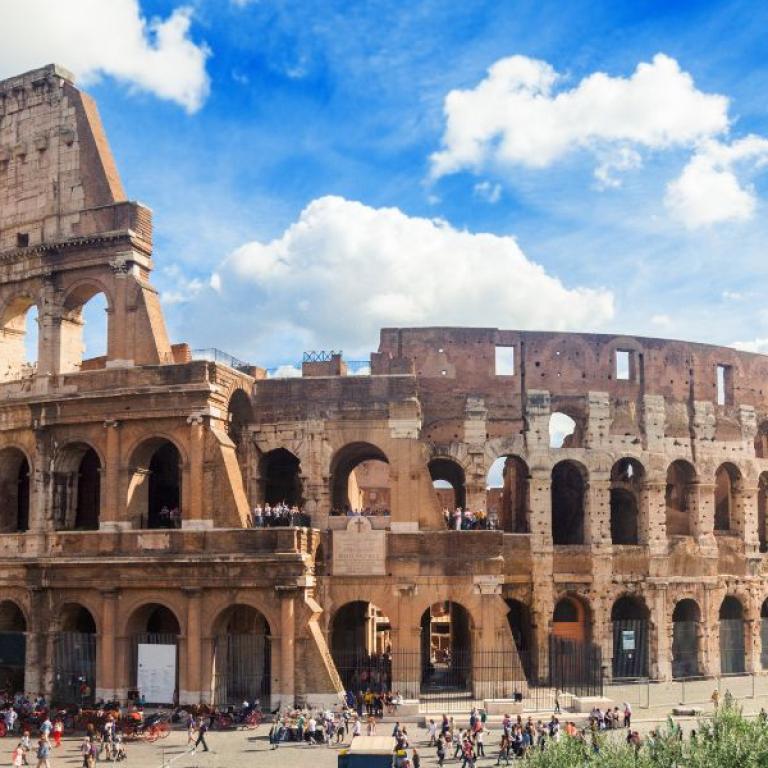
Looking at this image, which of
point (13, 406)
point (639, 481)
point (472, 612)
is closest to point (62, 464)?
point (13, 406)

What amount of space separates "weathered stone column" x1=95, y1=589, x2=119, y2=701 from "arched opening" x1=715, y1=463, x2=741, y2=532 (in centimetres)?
2234

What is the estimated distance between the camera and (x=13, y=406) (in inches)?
1320

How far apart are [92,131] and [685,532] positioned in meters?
A: 24.7

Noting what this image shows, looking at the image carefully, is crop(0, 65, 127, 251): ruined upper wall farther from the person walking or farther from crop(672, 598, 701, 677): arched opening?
crop(672, 598, 701, 677): arched opening

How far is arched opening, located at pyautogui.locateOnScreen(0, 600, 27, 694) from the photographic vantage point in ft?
Answer: 106

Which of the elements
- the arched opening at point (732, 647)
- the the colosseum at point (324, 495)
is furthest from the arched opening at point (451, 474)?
the arched opening at point (732, 647)

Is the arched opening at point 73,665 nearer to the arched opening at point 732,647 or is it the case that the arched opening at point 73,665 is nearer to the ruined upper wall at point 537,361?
the ruined upper wall at point 537,361

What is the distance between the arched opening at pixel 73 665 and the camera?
31.6 metres

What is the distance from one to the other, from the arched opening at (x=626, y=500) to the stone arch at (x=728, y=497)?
3.45m

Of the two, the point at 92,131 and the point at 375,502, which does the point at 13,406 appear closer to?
the point at 92,131

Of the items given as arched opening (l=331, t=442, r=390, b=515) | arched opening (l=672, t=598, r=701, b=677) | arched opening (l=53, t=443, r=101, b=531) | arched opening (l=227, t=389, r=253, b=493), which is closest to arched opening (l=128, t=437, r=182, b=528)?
arched opening (l=53, t=443, r=101, b=531)

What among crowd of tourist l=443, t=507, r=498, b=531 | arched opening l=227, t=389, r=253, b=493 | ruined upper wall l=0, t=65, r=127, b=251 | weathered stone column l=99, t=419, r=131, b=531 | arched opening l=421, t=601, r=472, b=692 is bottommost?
arched opening l=421, t=601, r=472, b=692

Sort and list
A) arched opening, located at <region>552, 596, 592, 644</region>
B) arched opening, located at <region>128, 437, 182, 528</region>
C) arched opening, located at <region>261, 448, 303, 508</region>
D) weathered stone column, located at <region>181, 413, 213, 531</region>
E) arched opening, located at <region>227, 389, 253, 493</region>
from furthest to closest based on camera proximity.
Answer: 1. arched opening, located at <region>261, 448, 303, 508</region>
2. arched opening, located at <region>552, 596, 592, 644</region>
3. arched opening, located at <region>227, 389, 253, 493</region>
4. arched opening, located at <region>128, 437, 182, 528</region>
5. weathered stone column, located at <region>181, 413, 213, 531</region>

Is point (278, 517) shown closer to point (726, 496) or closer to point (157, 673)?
point (157, 673)
